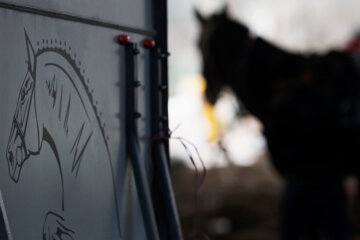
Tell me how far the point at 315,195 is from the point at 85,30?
420cm

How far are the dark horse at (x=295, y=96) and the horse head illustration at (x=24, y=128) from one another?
4404 mm

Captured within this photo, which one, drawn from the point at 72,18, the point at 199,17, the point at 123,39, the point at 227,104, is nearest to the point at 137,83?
the point at 123,39

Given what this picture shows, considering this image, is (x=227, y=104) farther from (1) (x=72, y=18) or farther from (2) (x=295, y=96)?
(1) (x=72, y=18)

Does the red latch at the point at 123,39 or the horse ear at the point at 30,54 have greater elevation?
the red latch at the point at 123,39

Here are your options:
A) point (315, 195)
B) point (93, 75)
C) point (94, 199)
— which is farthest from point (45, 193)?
point (315, 195)

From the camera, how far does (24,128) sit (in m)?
3.01

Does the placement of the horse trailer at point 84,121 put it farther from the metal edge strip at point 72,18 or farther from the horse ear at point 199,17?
the horse ear at point 199,17

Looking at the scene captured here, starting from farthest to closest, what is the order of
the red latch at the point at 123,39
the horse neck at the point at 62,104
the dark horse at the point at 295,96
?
the dark horse at the point at 295,96 → the red latch at the point at 123,39 → the horse neck at the point at 62,104

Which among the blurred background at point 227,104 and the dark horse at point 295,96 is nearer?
the dark horse at point 295,96

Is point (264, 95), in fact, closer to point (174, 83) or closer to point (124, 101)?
point (124, 101)

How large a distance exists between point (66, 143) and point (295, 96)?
4541 mm

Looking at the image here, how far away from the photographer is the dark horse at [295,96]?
730cm

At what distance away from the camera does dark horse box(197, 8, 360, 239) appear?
23.9 ft

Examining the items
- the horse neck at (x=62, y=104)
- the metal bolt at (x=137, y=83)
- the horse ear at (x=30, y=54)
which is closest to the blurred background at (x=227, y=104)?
the metal bolt at (x=137, y=83)
